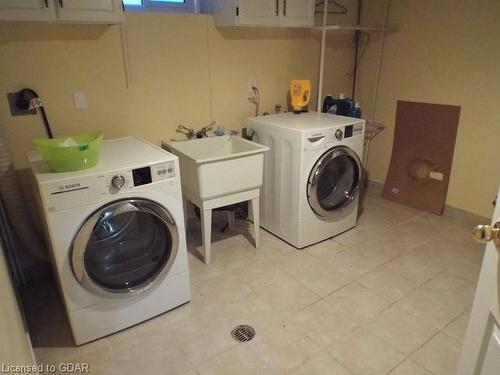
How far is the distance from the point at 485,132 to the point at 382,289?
156cm

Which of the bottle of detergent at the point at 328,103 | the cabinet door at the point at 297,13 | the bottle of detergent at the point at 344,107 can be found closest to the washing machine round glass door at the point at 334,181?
the bottle of detergent at the point at 344,107

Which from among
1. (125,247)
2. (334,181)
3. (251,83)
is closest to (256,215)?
(334,181)

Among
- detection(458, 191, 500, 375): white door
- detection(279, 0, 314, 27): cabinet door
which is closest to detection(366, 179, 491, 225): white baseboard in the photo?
detection(279, 0, 314, 27): cabinet door

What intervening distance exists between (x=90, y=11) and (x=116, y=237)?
46.4 inches

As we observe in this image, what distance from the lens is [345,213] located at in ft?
9.15

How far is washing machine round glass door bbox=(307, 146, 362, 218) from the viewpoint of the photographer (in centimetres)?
245

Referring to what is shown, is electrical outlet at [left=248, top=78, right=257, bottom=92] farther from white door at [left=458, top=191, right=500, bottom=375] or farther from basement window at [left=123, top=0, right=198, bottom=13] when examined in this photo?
white door at [left=458, top=191, right=500, bottom=375]

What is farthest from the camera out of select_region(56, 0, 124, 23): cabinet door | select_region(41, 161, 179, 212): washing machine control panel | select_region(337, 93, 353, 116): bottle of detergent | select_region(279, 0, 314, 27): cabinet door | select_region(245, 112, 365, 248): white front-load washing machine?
select_region(337, 93, 353, 116): bottle of detergent

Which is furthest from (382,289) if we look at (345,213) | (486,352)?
(486,352)

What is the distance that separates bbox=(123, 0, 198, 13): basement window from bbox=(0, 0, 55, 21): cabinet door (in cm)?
73

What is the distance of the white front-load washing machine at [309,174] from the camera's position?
7.89ft

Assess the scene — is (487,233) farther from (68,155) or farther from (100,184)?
(68,155)

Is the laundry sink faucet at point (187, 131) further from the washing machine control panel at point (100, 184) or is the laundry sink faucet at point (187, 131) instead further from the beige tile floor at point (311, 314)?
the washing machine control panel at point (100, 184)

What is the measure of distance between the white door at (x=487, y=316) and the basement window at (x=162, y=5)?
7.98ft
